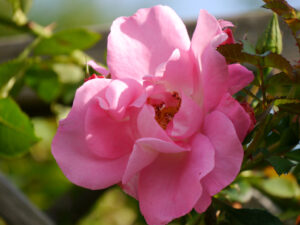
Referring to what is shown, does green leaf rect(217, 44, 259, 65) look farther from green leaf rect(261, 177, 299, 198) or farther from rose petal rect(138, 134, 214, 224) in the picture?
green leaf rect(261, 177, 299, 198)

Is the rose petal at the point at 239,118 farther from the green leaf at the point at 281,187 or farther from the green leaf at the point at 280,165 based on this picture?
the green leaf at the point at 281,187

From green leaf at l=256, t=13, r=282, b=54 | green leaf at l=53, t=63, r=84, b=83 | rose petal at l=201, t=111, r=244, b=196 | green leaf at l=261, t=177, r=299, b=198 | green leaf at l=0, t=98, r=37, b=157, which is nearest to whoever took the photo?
rose petal at l=201, t=111, r=244, b=196

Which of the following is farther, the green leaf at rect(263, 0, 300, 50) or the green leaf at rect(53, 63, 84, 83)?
the green leaf at rect(53, 63, 84, 83)

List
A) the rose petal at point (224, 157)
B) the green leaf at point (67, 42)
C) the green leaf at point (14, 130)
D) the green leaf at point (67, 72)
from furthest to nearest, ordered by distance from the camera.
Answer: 1. the green leaf at point (67, 72)
2. the green leaf at point (67, 42)
3. the green leaf at point (14, 130)
4. the rose petal at point (224, 157)

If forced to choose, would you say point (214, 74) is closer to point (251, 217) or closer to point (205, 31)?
point (205, 31)

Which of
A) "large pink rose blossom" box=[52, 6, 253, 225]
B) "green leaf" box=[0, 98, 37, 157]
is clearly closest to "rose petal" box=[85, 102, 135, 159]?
"large pink rose blossom" box=[52, 6, 253, 225]

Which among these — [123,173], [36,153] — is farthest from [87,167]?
[36,153]

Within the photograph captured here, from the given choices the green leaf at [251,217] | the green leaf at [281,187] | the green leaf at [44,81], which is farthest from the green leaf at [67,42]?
the green leaf at [251,217]
